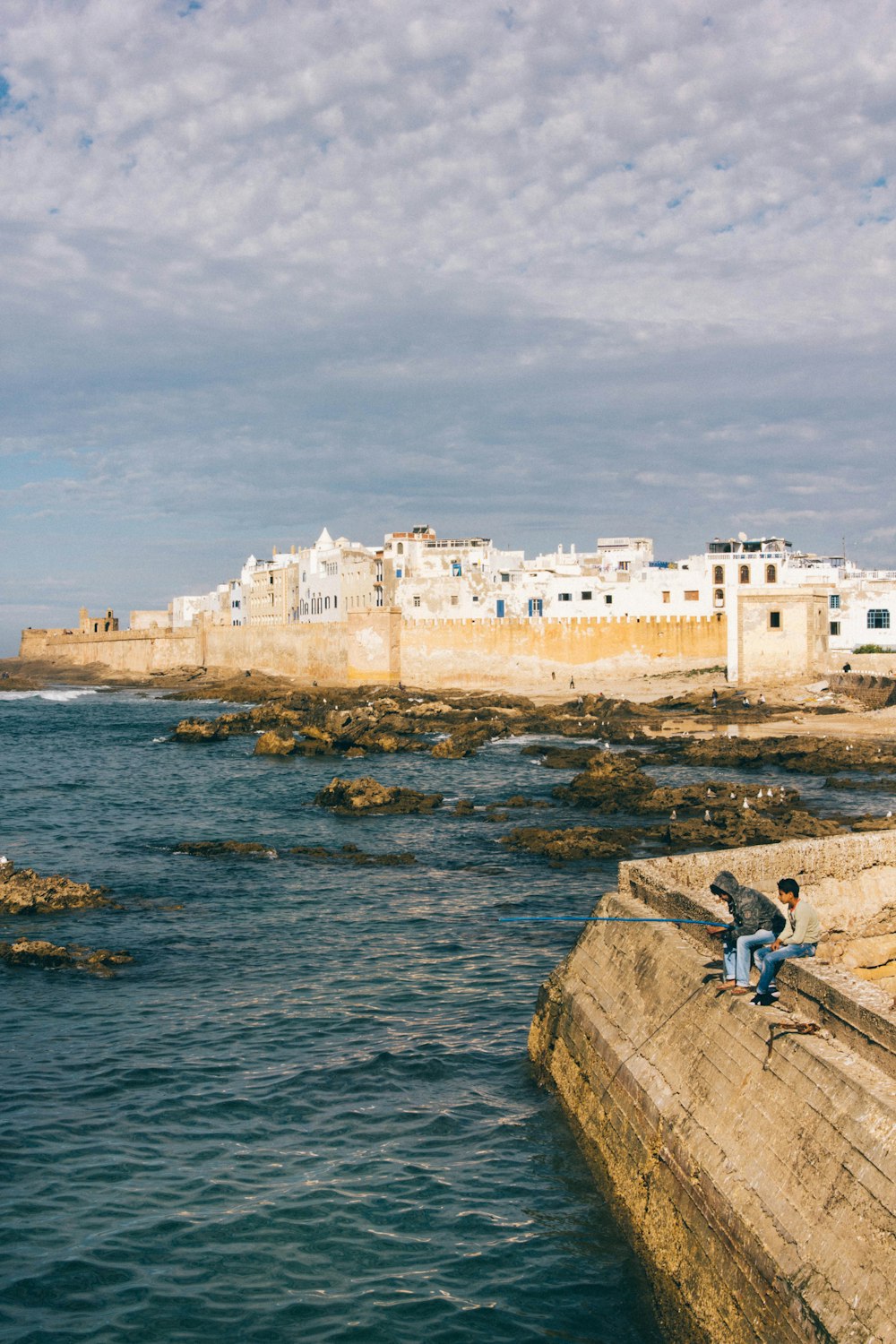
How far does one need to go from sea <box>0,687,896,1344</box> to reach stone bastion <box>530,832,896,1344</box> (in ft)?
1.90

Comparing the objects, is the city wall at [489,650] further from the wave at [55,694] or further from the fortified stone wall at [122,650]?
the fortified stone wall at [122,650]

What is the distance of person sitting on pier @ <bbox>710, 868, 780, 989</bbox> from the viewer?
8172mm

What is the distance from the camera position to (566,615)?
7088cm

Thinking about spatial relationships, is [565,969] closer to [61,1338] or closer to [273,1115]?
[273,1115]

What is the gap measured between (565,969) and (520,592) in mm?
61764

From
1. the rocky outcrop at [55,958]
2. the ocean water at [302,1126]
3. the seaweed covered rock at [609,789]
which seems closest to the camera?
the ocean water at [302,1126]

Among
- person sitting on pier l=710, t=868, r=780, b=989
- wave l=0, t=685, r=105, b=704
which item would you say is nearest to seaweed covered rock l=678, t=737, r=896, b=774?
person sitting on pier l=710, t=868, r=780, b=989

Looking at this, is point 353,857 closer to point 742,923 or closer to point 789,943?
point 742,923

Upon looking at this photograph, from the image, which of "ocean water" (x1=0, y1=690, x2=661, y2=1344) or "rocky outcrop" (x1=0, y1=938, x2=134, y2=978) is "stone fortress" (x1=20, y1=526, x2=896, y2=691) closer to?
"ocean water" (x1=0, y1=690, x2=661, y2=1344)

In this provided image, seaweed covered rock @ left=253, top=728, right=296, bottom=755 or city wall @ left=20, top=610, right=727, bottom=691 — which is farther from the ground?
city wall @ left=20, top=610, right=727, bottom=691

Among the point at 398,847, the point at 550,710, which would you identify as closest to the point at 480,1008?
the point at 398,847

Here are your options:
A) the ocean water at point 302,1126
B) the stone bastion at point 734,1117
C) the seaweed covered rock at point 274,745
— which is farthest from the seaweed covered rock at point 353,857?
the seaweed covered rock at point 274,745

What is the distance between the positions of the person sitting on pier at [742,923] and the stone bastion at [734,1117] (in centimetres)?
19

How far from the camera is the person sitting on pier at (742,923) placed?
8.17 m
